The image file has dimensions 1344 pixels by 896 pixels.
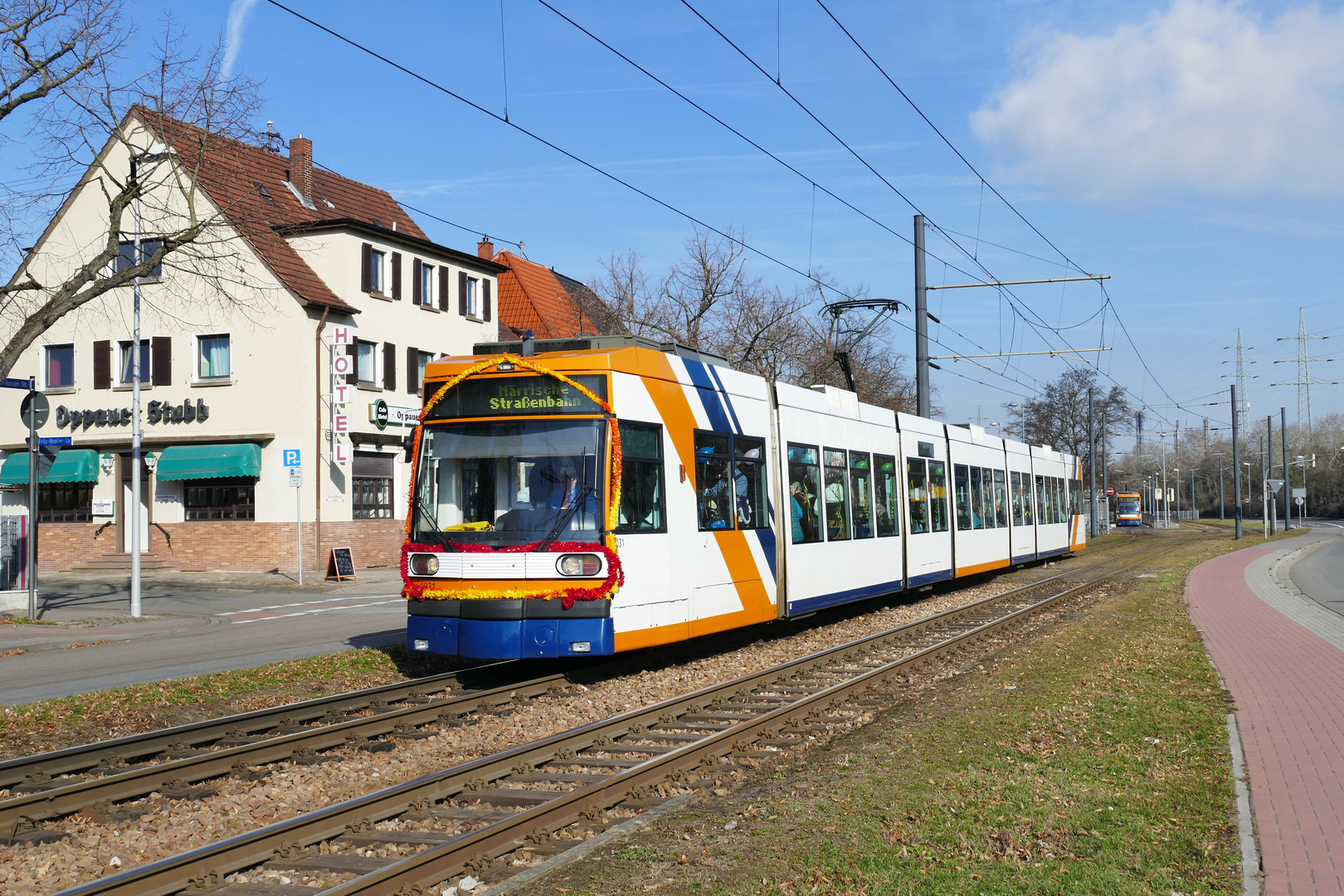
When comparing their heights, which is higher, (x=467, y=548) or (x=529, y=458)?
(x=529, y=458)

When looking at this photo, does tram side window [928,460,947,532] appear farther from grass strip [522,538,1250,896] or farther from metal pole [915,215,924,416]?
grass strip [522,538,1250,896]

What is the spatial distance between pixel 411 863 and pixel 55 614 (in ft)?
57.8

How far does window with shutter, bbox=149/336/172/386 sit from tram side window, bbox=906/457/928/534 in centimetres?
2157

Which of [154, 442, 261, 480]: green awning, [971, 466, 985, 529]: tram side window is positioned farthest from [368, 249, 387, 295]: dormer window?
[971, 466, 985, 529]: tram side window

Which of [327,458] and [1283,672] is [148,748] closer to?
[1283,672]

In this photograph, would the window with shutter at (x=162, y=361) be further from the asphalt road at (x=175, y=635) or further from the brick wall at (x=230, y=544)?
the asphalt road at (x=175, y=635)

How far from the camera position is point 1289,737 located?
851 centimetres

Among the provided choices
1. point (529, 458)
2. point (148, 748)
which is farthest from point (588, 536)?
point (148, 748)

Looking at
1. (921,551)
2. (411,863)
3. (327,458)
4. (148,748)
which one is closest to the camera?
(411,863)

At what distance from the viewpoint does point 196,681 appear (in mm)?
11586

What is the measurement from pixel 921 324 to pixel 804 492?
12395 millimetres

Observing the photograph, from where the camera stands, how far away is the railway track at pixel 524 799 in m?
5.44

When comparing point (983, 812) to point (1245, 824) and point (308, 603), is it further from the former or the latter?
point (308, 603)

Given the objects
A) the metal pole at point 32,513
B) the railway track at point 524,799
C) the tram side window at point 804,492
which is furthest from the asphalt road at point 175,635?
the railway track at point 524,799
